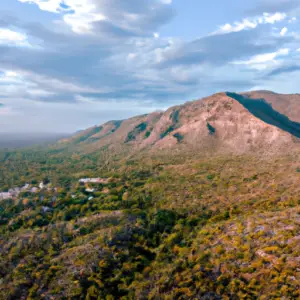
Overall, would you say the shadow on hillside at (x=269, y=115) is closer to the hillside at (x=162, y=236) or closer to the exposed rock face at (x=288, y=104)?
the exposed rock face at (x=288, y=104)

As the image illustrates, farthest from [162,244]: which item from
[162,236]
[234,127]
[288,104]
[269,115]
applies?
[288,104]

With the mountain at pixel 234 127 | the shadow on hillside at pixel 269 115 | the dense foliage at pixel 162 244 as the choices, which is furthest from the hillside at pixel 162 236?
the shadow on hillside at pixel 269 115

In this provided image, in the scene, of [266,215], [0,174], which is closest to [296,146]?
[266,215]

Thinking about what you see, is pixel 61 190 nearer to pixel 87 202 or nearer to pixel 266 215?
pixel 87 202

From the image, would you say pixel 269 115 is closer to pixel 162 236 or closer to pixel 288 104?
pixel 288 104

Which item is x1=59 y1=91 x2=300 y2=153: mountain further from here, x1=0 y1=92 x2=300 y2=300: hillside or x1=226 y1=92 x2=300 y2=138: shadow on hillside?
x1=0 y1=92 x2=300 y2=300: hillside

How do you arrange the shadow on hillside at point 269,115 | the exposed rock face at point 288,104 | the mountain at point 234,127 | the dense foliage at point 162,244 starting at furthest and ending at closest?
the exposed rock face at point 288,104, the shadow on hillside at point 269,115, the mountain at point 234,127, the dense foliage at point 162,244
